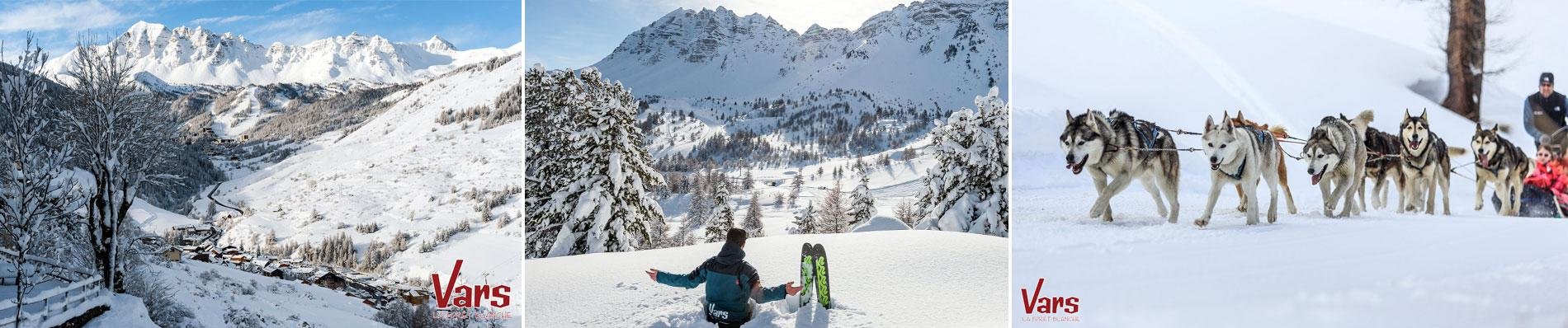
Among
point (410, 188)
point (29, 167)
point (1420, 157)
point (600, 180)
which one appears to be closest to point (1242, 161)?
point (1420, 157)

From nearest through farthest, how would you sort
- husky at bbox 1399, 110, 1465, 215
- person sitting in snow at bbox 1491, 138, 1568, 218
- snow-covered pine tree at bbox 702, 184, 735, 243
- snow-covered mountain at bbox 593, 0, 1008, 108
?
husky at bbox 1399, 110, 1465, 215 → person sitting in snow at bbox 1491, 138, 1568, 218 → snow-covered pine tree at bbox 702, 184, 735, 243 → snow-covered mountain at bbox 593, 0, 1008, 108

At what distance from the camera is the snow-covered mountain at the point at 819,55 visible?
5.57m

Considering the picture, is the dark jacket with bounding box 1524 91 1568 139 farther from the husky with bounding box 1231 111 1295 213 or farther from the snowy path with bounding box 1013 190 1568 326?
the husky with bounding box 1231 111 1295 213

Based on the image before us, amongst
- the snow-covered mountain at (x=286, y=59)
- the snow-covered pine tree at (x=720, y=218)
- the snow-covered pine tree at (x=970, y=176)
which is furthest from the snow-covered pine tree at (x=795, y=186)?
the snow-covered mountain at (x=286, y=59)

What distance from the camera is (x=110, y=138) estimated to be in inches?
199

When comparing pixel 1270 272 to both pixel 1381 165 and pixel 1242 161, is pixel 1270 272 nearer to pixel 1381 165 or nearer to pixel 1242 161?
pixel 1242 161

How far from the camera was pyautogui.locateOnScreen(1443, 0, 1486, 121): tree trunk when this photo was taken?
5.05 metres

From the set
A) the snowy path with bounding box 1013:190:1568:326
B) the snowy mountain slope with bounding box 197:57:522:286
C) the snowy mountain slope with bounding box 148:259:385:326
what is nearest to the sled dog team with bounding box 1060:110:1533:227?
the snowy path with bounding box 1013:190:1568:326

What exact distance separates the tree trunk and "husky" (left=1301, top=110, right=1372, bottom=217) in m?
0.93

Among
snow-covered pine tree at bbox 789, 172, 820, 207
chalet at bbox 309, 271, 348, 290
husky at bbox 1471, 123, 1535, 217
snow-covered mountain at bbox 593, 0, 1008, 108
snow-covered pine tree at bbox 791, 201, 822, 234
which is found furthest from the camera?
chalet at bbox 309, 271, 348, 290

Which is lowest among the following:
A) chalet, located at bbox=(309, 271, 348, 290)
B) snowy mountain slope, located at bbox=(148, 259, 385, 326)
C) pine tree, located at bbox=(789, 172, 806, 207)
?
chalet, located at bbox=(309, 271, 348, 290)

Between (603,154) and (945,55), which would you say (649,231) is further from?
(945,55)

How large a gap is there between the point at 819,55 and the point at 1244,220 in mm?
3197

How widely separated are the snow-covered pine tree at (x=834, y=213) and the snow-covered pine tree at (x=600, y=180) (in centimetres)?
150
